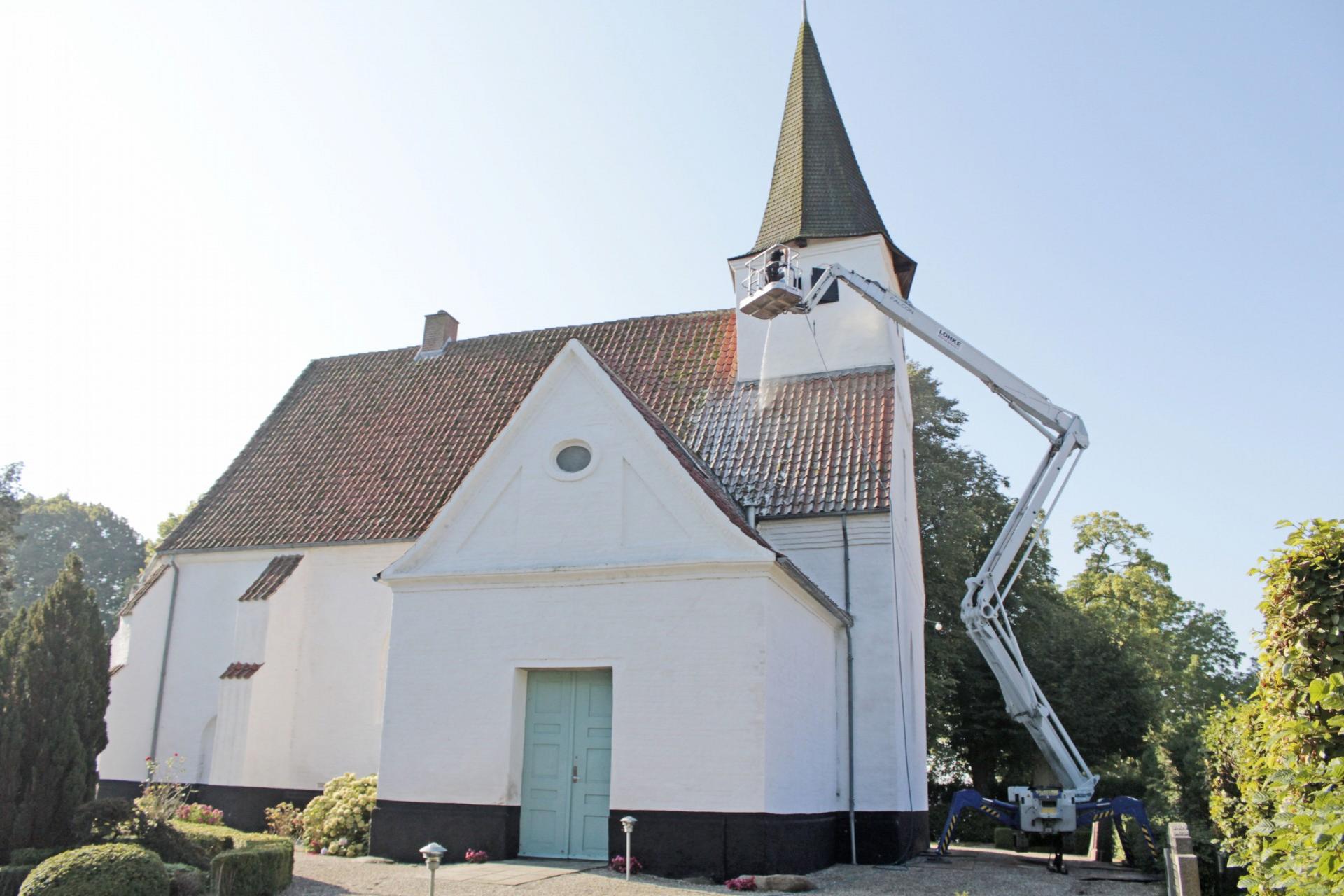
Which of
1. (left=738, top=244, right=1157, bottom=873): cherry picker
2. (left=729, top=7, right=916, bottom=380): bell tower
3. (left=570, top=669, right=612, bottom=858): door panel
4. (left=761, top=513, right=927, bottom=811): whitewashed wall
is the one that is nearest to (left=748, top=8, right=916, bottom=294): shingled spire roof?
(left=729, top=7, right=916, bottom=380): bell tower

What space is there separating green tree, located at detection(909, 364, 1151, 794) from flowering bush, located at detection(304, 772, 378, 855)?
17.0 metres

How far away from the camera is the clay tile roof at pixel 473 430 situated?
59.2ft

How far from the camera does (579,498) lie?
1466 cm

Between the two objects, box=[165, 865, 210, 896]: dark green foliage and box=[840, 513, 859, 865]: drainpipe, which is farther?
box=[840, 513, 859, 865]: drainpipe

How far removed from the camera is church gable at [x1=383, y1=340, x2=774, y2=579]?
1407cm

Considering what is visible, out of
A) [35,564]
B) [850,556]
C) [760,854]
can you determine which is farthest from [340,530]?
[35,564]

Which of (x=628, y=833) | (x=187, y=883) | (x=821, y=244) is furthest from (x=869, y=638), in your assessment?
(x=187, y=883)

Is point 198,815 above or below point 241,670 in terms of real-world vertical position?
below

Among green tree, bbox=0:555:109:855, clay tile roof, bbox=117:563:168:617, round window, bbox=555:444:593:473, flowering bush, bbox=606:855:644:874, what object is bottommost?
flowering bush, bbox=606:855:644:874

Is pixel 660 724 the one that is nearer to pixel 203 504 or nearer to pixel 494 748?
pixel 494 748

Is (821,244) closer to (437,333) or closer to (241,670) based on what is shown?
(437,333)

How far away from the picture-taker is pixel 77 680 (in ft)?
40.7

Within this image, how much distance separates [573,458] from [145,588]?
1194cm

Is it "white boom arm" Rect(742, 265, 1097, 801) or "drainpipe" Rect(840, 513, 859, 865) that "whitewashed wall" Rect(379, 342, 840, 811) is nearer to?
"drainpipe" Rect(840, 513, 859, 865)
